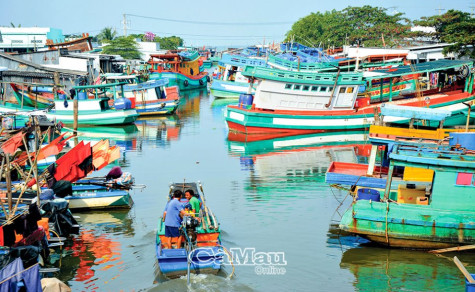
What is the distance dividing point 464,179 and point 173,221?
673 cm

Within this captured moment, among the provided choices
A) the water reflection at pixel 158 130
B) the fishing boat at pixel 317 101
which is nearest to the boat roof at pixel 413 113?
the fishing boat at pixel 317 101

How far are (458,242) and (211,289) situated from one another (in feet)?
19.8

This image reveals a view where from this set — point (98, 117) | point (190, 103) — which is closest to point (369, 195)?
point (98, 117)

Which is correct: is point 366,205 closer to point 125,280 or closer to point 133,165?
point 125,280

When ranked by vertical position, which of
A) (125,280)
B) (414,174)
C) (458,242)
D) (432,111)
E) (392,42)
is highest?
(392,42)

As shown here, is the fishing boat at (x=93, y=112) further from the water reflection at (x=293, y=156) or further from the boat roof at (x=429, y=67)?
the boat roof at (x=429, y=67)

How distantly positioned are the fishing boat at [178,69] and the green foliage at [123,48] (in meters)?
14.2

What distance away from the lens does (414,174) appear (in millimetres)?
15711

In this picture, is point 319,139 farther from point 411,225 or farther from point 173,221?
point 173,221

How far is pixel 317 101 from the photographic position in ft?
105

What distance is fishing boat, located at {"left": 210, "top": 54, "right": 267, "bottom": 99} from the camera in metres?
50.9

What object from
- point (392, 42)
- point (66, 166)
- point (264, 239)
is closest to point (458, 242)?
point (264, 239)

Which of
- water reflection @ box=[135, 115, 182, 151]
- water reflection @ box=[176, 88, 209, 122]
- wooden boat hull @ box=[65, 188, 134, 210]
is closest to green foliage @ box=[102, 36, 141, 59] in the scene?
water reflection @ box=[176, 88, 209, 122]

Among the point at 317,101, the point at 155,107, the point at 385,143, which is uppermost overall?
the point at 317,101
